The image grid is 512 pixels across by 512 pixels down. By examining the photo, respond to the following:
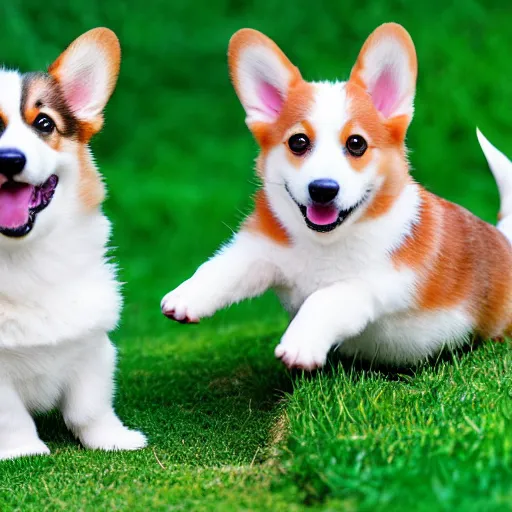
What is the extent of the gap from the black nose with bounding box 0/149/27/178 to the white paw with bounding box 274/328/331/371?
1087 mm

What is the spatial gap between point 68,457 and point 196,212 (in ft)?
13.3

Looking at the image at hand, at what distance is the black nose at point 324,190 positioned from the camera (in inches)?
140

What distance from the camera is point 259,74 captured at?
4066 mm

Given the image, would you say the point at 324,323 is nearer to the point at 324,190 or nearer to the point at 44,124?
the point at 324,190

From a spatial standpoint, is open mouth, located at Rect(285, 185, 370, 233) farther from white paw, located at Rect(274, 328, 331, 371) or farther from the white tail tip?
the white tail tip

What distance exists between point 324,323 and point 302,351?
0.16 meters

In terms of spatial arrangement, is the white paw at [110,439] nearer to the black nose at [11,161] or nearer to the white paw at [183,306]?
the white paw at [183,306]

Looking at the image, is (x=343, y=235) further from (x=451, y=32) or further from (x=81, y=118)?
(x=451, y=32)

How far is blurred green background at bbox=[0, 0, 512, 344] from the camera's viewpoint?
748 centimetres

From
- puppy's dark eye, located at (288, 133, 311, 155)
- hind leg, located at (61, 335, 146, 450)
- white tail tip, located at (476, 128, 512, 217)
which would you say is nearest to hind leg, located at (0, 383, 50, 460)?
hind leg, located at (61, 335, 146, 450)

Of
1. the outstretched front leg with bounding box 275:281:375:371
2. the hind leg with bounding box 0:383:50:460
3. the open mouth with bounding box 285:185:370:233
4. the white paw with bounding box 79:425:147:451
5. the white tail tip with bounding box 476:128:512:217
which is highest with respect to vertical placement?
the open mouth with bounding box 285:185:370:233

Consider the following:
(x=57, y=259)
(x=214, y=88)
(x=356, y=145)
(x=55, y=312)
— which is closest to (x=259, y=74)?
(x=356, y=145)

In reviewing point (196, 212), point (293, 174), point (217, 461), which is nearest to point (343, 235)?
point (293, 174)

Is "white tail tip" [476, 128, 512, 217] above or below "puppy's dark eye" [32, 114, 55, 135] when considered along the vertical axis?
below
